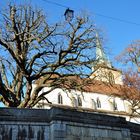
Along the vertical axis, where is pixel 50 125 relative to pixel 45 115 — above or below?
below

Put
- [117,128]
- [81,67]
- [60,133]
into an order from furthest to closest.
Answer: [81,67] < [117,128] < [60,133]

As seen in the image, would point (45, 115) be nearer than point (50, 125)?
No

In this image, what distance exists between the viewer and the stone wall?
985cm

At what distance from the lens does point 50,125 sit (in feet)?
33.4

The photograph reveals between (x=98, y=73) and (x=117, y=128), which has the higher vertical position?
(x=98, y=73)

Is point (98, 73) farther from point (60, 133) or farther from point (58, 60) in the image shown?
point (60, 133)

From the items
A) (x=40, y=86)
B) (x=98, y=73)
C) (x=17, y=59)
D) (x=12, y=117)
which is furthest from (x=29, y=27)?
(x=12, y=117)

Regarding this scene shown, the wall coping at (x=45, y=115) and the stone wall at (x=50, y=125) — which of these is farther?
the wall coping at (x=45, y=115)

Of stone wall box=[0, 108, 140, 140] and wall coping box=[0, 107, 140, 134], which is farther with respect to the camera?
wall coping box=[0, 107, 140, 134]

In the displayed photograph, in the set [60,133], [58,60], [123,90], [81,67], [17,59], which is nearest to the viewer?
[60,133]

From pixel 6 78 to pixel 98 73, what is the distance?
641 centimetres

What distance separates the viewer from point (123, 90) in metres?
33.2

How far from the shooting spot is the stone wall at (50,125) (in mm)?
9852

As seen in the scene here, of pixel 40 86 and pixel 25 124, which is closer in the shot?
pixel 25 124
